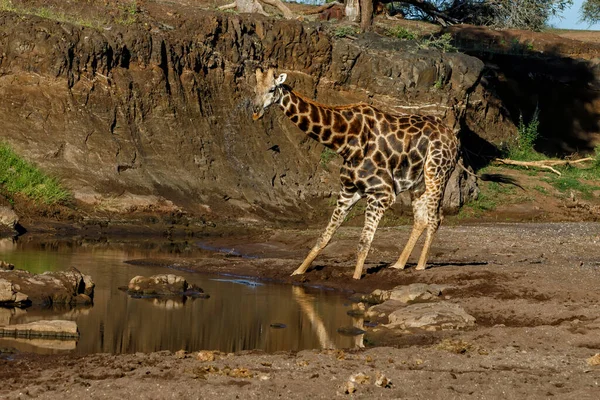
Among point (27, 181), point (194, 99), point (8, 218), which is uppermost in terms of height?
point (194, 99)

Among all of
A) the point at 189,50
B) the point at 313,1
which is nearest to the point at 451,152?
the point at 189,50

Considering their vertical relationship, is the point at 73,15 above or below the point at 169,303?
above

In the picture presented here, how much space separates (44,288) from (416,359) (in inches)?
209

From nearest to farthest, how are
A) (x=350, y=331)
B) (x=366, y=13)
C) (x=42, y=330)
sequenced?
(x=42, y=330), (x=350, y=331), (x=366, y=13)

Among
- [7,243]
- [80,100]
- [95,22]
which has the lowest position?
[7,243]

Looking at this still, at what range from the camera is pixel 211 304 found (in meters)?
15.1

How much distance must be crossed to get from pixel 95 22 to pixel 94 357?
62.7ft

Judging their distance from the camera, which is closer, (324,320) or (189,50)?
(324,320)

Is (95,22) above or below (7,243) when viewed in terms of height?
above

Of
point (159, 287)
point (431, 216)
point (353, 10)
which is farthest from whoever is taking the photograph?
point (353, 10)

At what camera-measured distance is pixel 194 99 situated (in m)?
28.8

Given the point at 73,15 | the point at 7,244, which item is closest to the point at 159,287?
the point at 7,244

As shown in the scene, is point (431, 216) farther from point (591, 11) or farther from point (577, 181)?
point (591, 11)

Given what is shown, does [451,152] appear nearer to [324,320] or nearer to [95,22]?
[324,320]
